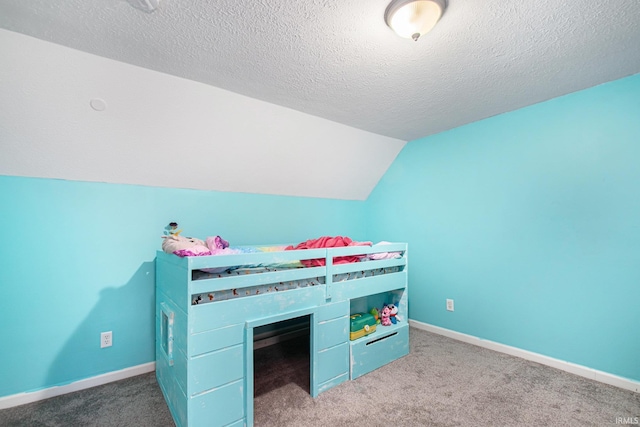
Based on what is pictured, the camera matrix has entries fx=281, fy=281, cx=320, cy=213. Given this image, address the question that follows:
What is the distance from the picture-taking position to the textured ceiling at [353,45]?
127cm

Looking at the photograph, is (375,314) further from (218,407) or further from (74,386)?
(74,386)

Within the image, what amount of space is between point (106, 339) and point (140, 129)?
58.4 inches

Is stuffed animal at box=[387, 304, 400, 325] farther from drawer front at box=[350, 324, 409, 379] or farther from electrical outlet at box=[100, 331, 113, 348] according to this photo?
electrical outlet at box=[100, 331, 113, 348]

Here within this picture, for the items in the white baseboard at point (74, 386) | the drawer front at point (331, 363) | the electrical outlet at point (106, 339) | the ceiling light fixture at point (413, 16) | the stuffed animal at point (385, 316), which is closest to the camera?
→ the ceiling light fixture at point (413, 16)

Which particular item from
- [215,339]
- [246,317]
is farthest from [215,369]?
[246,317]

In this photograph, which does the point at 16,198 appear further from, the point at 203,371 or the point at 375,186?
the point at 375,186

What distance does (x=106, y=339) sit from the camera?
1.97m

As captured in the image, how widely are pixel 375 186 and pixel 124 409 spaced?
3087 mm

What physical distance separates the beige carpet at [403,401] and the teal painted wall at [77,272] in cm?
21

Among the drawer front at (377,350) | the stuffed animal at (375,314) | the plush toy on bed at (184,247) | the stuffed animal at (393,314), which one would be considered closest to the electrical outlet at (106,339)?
the plush toy on bed at (184,247)

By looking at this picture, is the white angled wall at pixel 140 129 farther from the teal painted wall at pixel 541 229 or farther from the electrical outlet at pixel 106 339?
the teal painted wall at pixel 541 229

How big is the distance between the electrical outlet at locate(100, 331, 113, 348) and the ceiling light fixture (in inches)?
103

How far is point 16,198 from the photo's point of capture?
1.75m

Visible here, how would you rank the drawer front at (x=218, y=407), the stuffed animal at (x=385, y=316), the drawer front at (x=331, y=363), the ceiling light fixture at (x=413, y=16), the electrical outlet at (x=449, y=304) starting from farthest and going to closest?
the electrical outlet at (x=449, y=304) → the stuffed animal at (x=385, y=316) → the drawer front at (x=331, y=363) → the drawer front at (x=218, y=407) → the ceiling light fixture at (x=413, y=16)
